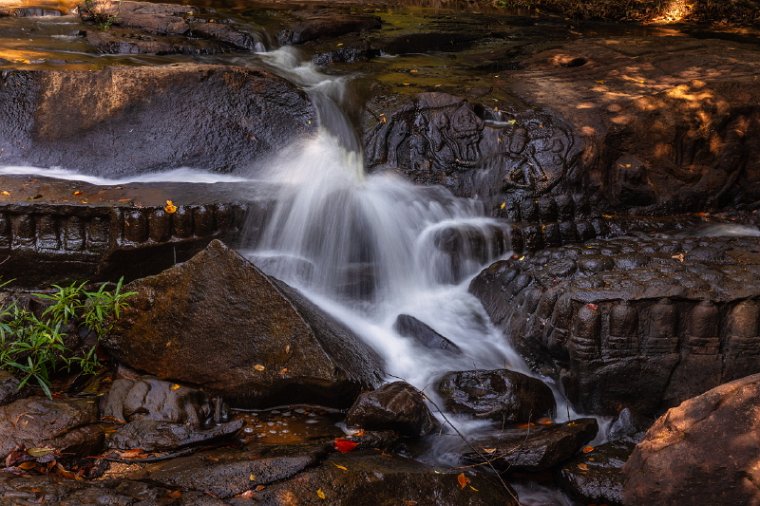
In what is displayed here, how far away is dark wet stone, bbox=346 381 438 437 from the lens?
4.29m

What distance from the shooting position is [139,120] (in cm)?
684

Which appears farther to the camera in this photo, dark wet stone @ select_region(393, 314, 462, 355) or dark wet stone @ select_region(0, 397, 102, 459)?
dark wet stone @ select_region(393, 314, 462, 355)

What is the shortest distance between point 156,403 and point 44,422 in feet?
2.10

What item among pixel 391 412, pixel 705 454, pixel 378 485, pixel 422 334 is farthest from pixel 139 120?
pixel 705 454

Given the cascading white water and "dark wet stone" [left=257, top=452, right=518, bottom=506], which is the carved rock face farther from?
"dark wet stone" [left=257, top=452, right=518, bottom=506]

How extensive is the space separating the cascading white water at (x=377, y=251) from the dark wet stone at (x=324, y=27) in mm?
3567

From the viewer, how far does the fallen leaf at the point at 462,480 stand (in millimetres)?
3867

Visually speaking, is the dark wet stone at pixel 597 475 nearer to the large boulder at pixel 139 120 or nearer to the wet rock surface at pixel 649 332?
the wet rock surface at pixel 649 332

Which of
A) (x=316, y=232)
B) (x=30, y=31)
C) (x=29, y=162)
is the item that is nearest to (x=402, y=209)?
(x=316, y=232)

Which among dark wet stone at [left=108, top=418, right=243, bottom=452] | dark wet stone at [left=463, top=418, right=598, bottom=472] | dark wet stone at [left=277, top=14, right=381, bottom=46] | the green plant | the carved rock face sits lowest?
dark wet stone at [left=463, top=418, right=598, bottom=472]

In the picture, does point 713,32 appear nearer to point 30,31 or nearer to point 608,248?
point 608,248

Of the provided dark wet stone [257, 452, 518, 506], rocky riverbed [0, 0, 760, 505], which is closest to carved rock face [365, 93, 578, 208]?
rocky riverbed [0, 0, 760, 505]

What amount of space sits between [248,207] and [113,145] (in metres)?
1.80

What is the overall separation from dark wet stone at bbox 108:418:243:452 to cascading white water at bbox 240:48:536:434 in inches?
62.5
